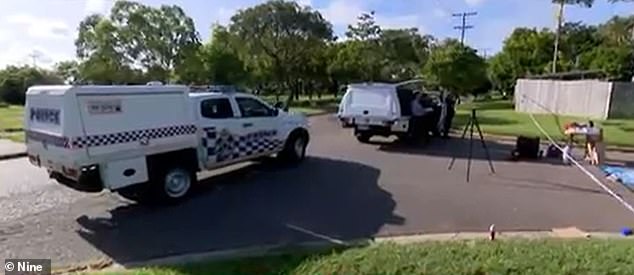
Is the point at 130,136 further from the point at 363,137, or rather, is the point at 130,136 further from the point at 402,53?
the point at 402,53

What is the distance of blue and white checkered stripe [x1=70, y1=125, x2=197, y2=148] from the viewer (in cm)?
658

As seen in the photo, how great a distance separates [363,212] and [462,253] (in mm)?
2295

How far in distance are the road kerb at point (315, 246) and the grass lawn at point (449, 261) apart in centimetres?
23

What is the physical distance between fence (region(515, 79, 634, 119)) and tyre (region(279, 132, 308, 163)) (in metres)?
19.6

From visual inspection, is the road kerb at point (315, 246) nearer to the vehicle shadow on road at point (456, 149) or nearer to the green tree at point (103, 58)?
the vehicle shadow on road at point (456, 149)

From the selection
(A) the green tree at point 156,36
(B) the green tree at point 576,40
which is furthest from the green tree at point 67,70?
(B) the green tree at point 576,40

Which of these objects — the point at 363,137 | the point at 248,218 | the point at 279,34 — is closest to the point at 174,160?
the point at 248,218

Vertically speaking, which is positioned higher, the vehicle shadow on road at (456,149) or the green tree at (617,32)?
the green tree at (617,32)

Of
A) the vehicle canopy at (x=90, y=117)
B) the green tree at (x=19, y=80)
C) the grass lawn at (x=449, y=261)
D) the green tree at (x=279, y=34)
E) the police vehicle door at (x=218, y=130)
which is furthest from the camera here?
the green tree at (x=19, y=80)

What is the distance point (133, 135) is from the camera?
720cm

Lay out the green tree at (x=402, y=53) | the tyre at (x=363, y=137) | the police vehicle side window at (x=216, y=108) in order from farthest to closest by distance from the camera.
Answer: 1. the green tree at (x=402, y=53)
2. the tyre at (x=363, y=137)
3. the police vehicle side window at (x=216, y=108)

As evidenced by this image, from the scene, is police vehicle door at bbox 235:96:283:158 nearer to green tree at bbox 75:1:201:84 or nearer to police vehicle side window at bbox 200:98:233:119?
police vehicle side window at bbox 200:98:233:119

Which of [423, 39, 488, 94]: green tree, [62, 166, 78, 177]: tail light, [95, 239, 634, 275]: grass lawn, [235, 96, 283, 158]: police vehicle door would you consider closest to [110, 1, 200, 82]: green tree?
[423, 39, 488, 94]: green tree

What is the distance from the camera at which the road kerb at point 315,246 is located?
5.36m
